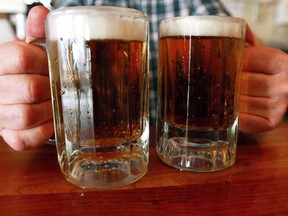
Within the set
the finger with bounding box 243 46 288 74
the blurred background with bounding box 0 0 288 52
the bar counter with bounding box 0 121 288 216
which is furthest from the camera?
the blurred background with bounding box 0 0 288 52

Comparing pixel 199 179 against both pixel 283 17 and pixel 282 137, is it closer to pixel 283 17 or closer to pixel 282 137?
pixel 282 137

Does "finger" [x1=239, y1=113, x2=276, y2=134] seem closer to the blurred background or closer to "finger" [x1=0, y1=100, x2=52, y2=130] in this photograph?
"finger" [x1=0, y1=100, x2=52, y2=130]

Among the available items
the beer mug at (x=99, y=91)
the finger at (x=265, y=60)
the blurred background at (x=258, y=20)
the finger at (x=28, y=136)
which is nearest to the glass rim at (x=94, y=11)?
the beer mug at (x=99, y=91)

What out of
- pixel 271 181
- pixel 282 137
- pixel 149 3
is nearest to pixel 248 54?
pixel 282 137

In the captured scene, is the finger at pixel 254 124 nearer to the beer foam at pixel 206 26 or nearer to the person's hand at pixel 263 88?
the person's hand at pixel 263 88

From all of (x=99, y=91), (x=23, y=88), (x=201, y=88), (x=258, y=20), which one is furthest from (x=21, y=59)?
(x=258, y=20)

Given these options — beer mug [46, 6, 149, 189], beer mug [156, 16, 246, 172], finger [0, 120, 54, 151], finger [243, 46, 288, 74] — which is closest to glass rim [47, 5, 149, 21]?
beer mug [46, 6, 149, 189]

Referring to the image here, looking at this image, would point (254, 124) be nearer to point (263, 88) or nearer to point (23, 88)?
point (263, 88)
